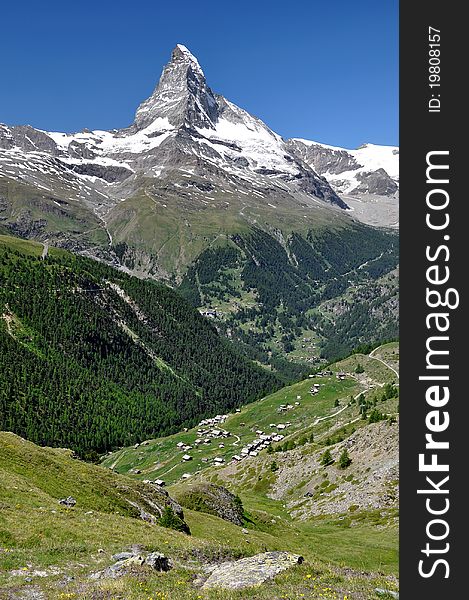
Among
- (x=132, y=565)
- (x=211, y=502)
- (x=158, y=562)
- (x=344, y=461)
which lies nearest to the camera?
(x=132, y=565)

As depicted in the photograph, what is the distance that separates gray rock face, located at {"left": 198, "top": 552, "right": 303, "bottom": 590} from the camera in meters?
24.2

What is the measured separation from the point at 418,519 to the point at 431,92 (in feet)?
52.5

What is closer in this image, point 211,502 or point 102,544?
point 102,544

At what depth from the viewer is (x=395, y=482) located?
103000 mm

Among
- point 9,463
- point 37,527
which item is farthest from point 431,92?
point 9,463

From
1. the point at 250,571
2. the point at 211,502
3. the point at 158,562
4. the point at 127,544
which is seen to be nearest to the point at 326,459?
the point at 211,502

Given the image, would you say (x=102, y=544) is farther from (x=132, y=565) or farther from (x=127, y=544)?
(x=132, y=565)

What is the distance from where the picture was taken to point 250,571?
25.9 m

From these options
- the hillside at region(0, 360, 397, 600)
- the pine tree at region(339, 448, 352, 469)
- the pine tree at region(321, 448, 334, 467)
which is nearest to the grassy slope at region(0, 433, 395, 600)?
the hillside at region(0, 360, 397, 600)

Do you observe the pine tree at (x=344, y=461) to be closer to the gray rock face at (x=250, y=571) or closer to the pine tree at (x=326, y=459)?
the pine tree at (x=326, y=459)

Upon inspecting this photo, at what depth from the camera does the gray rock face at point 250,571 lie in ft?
79.5

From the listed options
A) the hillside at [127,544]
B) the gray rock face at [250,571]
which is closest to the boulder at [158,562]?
the hillside at [127,544]

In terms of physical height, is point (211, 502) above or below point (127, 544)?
below

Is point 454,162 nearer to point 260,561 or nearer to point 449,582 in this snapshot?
point 449,582
